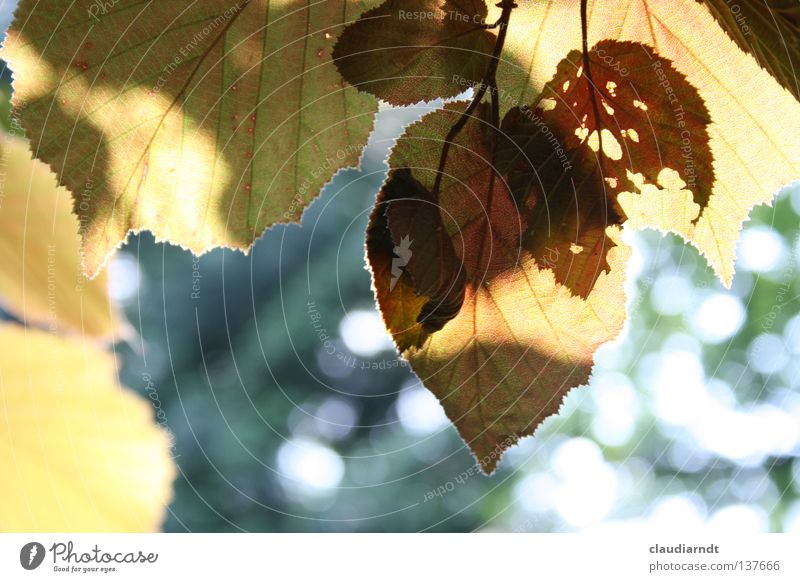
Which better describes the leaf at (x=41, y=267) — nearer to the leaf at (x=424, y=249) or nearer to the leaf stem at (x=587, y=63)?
the leaf at (x=424, y=249)

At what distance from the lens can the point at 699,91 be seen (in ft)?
1.10

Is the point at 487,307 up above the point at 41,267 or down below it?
below

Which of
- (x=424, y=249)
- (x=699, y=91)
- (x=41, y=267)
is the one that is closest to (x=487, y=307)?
(x=424, y=249)

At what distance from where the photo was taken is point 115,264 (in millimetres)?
384

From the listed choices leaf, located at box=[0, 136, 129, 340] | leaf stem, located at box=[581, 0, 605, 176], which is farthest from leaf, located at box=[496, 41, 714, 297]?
leaf, located at box=[0, 136, 129, 340]

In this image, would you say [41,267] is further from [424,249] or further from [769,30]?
[769,30]

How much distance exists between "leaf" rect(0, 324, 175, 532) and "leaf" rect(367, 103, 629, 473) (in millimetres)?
209

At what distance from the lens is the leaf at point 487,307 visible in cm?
32

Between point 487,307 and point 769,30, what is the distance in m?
0.18

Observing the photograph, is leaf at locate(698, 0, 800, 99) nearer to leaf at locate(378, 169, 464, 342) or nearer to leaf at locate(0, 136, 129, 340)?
leaf at locate(378, 169, 464, 342)

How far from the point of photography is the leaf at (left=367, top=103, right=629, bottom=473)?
12.7 inches

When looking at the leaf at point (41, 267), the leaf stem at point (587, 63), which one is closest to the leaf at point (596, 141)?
the leaf stem at point (587, 63)

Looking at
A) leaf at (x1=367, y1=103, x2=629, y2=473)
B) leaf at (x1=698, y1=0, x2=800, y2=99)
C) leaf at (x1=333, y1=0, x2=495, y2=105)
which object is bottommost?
leaf at (x1=367, y1=103, x2=629, y2=473)

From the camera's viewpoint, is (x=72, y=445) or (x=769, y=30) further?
(x=72, y=445)
